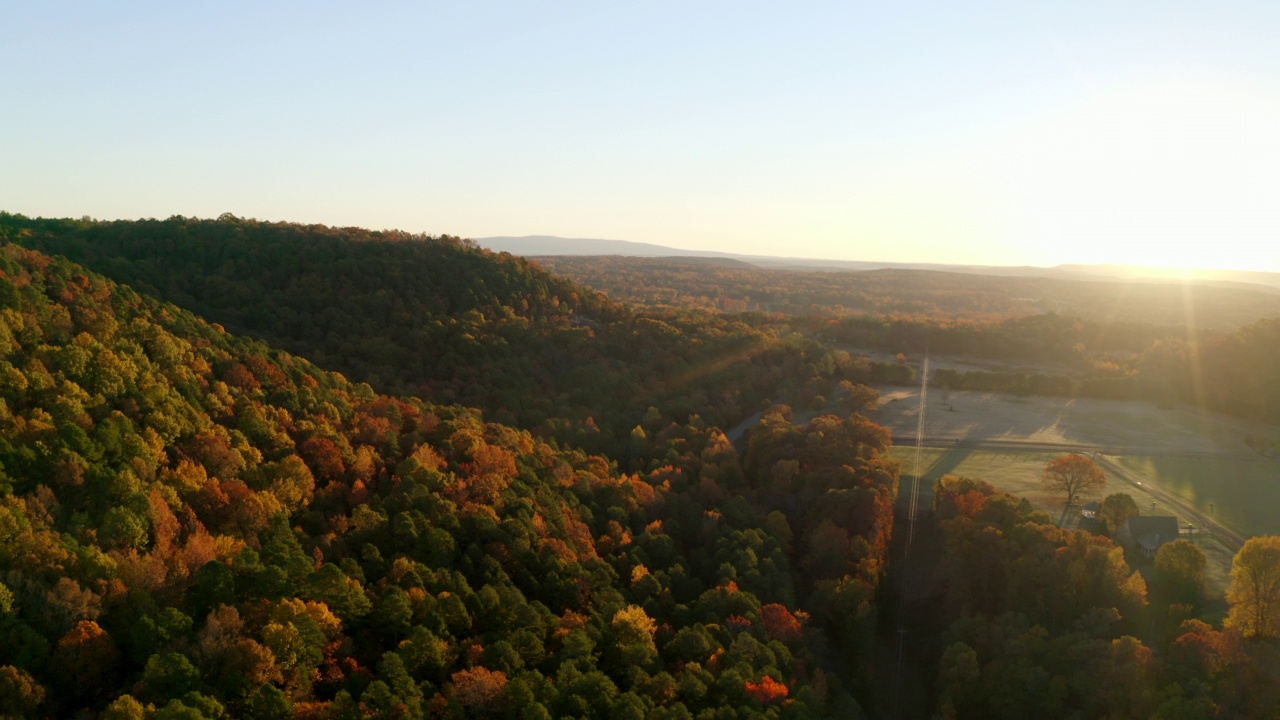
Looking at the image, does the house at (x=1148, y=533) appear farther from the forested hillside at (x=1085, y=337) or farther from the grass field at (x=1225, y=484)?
the forested hillside at (x=1085, y=337)

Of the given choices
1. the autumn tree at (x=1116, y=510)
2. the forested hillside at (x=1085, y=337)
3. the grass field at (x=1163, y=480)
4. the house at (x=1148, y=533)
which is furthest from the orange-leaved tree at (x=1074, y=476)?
the forested hillside at (x=1085, y=337)

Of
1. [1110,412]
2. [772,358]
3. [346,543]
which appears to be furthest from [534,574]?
[1110,412]

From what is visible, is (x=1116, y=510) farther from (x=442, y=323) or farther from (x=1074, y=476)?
(x=442, y=323)

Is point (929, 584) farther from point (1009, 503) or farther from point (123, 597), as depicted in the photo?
point (123, 597)

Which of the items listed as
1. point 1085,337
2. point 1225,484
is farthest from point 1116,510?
point 1085,337

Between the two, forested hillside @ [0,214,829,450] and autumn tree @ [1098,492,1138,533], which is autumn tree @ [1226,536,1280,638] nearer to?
autumn tree @ [1098,492,1138,533]

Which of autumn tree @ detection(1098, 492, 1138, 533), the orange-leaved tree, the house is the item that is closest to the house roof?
the house

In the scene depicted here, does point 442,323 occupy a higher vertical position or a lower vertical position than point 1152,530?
higher
